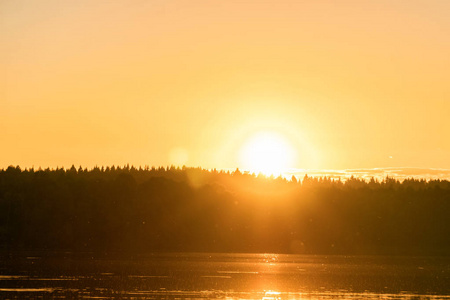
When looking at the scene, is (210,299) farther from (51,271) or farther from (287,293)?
(51,271)

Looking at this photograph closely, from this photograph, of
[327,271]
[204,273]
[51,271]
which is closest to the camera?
[51,271]

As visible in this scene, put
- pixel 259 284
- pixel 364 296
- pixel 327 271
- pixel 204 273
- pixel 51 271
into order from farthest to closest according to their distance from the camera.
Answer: pixel 327 271 → pixel 204 273 → pixel 51 271 → pixel 259 284 → pixel 364 296

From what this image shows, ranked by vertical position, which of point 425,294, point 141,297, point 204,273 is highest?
point 204,273

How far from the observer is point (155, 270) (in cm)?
13225

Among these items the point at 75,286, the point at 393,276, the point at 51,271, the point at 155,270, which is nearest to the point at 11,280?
the point at 75,286

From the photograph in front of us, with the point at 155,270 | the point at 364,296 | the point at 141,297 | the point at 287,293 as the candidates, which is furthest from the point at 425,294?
the point at 155,270

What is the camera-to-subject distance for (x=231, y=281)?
113m

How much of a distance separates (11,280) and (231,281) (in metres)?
31.3

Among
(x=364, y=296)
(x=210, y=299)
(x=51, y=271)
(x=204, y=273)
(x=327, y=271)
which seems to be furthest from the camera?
(x=327, y=271)

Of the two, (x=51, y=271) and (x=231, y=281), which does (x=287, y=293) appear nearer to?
(x=231, y=281)

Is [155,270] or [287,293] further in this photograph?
[155,270]

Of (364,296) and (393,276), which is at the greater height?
(393,276)

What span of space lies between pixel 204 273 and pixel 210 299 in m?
47.6

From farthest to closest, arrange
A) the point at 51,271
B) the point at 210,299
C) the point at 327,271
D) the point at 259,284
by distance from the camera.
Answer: the point at 327,271, the point at 51,271, the point at 259,284, the point at 210,299
